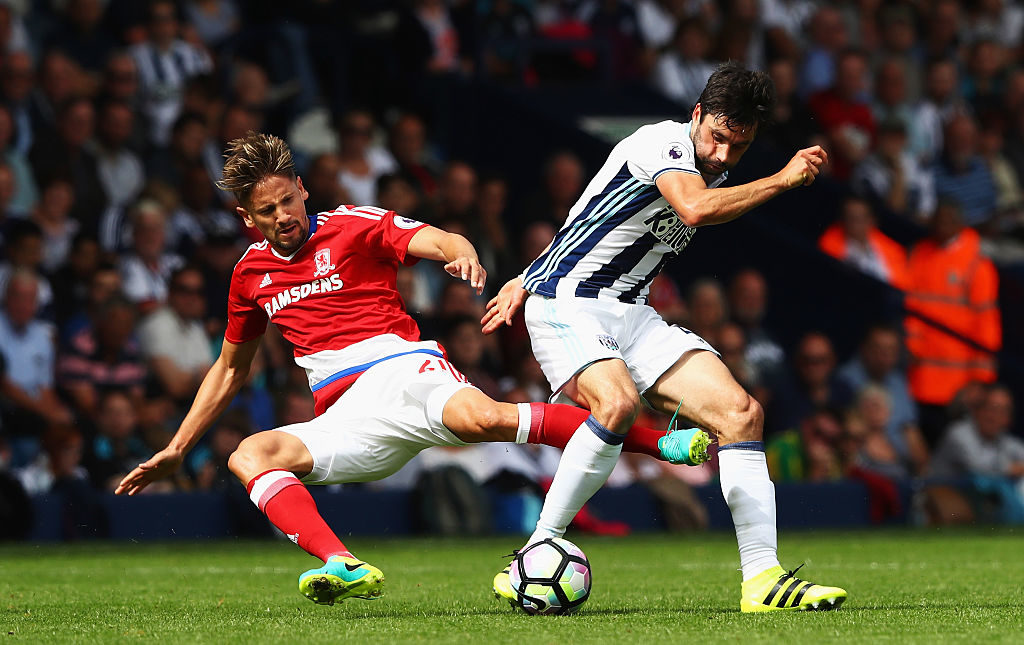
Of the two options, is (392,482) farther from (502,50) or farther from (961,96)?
(961,96)

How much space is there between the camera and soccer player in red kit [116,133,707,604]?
5828 millimetres

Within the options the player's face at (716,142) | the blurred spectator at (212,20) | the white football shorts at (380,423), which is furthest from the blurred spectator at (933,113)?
the white football shorts at (380,423)

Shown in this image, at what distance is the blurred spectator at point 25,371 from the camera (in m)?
10.1

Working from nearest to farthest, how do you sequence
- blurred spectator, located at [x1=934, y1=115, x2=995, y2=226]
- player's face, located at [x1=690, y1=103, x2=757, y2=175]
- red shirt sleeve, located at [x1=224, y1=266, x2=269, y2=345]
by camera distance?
1. player's face, located at [x1=690, y1=103, x2=757, y2=175]
2. red shirt sleeve, located at [x1=224, y1=266, x2=269, y2=345]
3. blurred spectator, located at [x1=934, y1=115, x2=995, y2=226]

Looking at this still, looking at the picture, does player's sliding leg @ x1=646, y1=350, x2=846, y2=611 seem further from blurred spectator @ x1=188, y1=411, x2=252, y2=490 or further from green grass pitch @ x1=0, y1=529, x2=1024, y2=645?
blurred spectator @ x1=188, y1=411, x2=252, y2=490

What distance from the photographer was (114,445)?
1016cm

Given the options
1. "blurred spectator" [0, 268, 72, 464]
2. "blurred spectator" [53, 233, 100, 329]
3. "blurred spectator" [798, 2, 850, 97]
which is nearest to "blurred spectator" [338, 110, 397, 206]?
"blurred spectator" [53, 233, 100, 329]

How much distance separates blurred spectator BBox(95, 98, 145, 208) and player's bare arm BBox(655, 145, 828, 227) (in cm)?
676

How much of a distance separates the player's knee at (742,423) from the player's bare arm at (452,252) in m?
1.06

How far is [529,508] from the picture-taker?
10773mm

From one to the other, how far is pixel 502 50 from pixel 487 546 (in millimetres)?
5983

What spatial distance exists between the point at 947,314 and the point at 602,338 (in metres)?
8.27

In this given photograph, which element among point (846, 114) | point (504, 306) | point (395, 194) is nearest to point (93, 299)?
point (395, 194)

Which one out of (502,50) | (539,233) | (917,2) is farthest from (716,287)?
(917,2)
